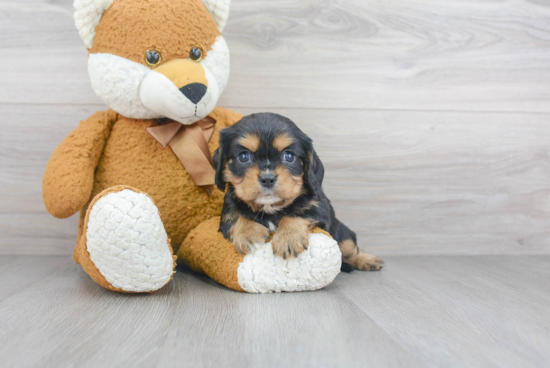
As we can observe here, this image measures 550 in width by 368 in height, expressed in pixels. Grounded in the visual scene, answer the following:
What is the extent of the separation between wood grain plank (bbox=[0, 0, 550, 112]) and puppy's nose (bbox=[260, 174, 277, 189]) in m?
0.89

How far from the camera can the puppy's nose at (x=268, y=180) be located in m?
1.44

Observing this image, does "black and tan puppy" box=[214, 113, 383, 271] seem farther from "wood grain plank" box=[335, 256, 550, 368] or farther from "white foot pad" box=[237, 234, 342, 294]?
"wood grain plank" box=[335, 256, 550, 368]

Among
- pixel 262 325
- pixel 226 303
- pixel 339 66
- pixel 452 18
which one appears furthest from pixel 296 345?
pixel 452 18

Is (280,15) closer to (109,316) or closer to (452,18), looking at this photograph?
(452,18)

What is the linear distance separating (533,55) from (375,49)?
2.95ft

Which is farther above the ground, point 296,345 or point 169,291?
point 296,345

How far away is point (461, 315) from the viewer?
131 cm

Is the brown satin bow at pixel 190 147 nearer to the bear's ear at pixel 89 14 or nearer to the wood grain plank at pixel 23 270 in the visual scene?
the bear's ear at pixel 89 14

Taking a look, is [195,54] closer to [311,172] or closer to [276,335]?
[311,172]

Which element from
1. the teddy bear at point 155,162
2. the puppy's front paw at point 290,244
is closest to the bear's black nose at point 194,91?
the teddy bear at point 155,162

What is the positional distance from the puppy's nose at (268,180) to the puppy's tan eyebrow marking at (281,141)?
0.13 m

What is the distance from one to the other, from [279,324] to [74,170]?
39.9 inches

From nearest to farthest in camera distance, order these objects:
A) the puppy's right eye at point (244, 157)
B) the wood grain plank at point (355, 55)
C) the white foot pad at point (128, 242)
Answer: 1. the white foot pad at point (128, 242)
2. the puppy's right eye at point (244, 157)
3. the wood grain plank at point (355, 55)

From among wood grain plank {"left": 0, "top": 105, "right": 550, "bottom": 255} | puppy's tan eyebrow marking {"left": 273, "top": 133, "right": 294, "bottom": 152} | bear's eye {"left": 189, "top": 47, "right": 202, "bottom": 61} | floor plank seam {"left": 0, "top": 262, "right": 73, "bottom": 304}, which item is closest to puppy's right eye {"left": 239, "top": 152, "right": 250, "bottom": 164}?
puppy's tan eyebrow marking {"left": 273, "top": 133, "right": 294, "bottom": 152}
